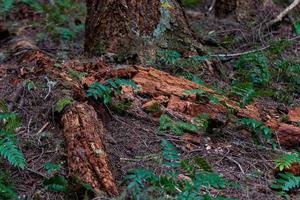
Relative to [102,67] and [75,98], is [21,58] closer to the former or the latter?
[102,67]

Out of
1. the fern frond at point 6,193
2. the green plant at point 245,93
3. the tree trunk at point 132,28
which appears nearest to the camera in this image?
the fern frond at point 6,193

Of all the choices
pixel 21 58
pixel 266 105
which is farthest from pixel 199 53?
pixel 21 58

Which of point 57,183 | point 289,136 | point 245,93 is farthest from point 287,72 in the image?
point 57,183

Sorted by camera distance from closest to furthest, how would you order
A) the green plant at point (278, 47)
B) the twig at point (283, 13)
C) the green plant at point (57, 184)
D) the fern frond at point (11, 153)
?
the green plant at point (57, 184), the fern frond at point (11, 153), the green plant at point (278, 47), the twig at point (283, 13)

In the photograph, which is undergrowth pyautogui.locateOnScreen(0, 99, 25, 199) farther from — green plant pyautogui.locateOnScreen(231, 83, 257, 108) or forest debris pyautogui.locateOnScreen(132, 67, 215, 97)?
green plant pyautogui.locateOnScreen(231, 83, 257, 108)

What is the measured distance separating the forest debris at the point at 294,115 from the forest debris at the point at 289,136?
0.30 meters

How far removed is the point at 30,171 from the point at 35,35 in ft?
13.7

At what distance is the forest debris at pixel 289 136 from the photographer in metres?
4.26

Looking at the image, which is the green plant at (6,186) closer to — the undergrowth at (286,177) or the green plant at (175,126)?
the green plant at (175,126)

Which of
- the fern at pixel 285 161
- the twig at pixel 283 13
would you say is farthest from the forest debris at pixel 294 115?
the twig at pixel 283 13

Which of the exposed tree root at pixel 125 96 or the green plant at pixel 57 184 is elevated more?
the exposed tree root at pixel 125 96

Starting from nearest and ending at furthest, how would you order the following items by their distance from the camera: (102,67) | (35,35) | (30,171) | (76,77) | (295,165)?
(30,171) → (295,165) → (76,77) → (102,67) → (35,35)

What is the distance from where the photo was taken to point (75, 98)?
13.4ft


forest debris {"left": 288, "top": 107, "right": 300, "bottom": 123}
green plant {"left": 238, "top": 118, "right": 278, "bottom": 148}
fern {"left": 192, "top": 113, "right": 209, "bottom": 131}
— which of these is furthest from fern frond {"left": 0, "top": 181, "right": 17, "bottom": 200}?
forest debris {"left": 288, "top": 107, "right": 300, "bottom": 123}
